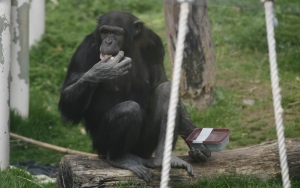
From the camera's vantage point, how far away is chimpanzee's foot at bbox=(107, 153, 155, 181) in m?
4.98

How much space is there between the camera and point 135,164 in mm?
5062

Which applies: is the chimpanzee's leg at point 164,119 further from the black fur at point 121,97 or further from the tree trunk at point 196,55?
the tree trunk at point 196,55

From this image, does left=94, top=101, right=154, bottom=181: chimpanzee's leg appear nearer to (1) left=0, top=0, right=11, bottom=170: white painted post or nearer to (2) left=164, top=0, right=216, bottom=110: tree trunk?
(1) left=0, top=0, right=11, bottom=170: white painted post

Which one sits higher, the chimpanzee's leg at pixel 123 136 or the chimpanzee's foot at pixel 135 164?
the chimpanzee's leg at pixel 123 136

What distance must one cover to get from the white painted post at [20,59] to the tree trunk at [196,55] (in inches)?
76.7

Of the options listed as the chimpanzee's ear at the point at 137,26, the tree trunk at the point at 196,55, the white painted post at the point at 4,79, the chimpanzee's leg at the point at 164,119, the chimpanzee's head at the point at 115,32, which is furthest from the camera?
the tree trunk at the point at 196,55

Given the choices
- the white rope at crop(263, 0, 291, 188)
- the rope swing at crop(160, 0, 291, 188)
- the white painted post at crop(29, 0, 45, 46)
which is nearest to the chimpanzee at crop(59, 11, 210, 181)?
the rope swing at crop(160, 0, 291, 188)

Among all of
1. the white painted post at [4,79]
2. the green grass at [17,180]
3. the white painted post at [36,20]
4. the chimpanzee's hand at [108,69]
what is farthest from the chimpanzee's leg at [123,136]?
the white painted post at [36,20]

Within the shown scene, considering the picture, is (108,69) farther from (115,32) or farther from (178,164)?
(178,164)

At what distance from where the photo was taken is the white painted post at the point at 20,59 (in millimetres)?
7625

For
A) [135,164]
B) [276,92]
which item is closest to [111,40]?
[135,164]

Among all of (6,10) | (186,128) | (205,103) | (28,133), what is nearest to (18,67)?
(28,133)

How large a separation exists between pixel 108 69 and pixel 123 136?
0.61 metres

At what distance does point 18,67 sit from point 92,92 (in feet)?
9.98
